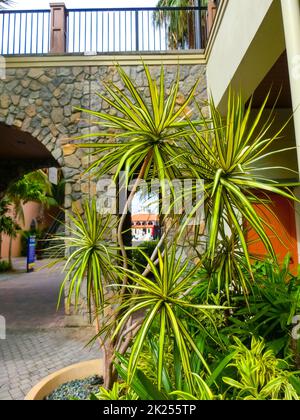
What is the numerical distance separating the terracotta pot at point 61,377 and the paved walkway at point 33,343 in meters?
0.79

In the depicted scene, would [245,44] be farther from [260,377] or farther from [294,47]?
[260,377]

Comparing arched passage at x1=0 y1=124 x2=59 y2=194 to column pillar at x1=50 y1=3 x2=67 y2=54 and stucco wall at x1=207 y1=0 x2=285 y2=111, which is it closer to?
column pillar at x1=50 y1=3 x2=67 y2=54

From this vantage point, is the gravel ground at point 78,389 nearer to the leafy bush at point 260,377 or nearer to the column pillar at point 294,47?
the leafy bush at point 260,377

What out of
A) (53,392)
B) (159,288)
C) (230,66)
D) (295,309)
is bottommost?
(53,392)

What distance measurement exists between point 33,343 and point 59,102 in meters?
4.32

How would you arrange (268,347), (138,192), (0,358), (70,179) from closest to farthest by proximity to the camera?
1. (268,347)
2. (138,192)
3. (0,358)
4. (70,179)

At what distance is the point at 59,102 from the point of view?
223 inches

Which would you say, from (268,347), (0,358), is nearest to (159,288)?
(268,347)

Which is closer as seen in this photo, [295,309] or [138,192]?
[295,309]

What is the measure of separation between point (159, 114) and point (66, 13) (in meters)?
5.35

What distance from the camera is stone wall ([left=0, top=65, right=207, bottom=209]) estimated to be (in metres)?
5.62

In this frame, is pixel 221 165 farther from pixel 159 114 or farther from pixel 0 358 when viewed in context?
pixel 0 358
